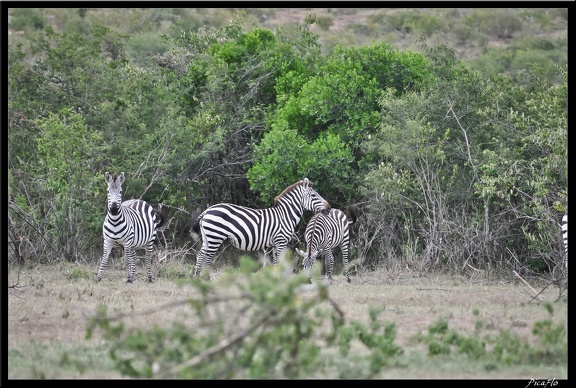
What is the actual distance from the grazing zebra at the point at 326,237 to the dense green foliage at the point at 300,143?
23.1 inches

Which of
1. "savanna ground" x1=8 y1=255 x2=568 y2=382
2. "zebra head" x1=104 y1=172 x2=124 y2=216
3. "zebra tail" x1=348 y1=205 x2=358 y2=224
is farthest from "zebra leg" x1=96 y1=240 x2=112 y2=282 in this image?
"zebra tail" x1=348 y1=205 x2=358 y2=224

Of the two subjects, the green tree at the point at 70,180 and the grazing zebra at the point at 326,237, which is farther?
the green tree at the point at 70,180

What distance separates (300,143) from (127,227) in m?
3.91

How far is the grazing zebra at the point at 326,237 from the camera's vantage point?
1540cm

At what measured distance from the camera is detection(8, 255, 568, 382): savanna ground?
818cm

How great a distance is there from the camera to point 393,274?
50.0ft

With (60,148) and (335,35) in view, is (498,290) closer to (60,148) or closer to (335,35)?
(60,148)

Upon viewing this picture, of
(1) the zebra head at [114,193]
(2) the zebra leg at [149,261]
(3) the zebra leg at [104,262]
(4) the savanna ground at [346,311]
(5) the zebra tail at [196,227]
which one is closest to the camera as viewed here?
(4) the savanna ground at [346,311]

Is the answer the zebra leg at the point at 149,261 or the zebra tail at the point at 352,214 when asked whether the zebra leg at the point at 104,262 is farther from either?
the zebra tail at the point at 352,214

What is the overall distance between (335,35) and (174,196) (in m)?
27.6

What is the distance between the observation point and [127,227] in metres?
15.1

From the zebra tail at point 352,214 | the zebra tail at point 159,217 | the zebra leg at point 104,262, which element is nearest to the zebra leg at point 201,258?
the zebra tail at point 159,217

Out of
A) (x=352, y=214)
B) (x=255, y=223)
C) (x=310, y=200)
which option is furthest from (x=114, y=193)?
(x=352, y=214)
